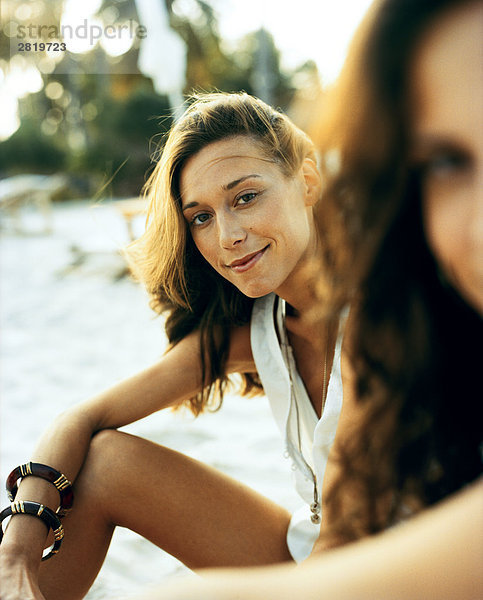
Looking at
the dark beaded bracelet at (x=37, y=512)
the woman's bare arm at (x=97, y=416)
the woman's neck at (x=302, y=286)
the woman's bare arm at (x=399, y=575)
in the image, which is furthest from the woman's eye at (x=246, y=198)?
the woman's bare arm at (x=399, y=575)

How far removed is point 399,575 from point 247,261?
1429 millimetres

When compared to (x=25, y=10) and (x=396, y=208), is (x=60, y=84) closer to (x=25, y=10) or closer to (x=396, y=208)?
(x=25, y=10)

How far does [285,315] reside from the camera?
7.14 feet

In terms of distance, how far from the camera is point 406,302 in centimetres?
95

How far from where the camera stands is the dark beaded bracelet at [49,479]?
1752 mm

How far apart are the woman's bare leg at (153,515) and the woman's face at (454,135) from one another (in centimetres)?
136

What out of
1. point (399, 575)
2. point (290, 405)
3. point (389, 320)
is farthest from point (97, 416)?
point (399, 575)

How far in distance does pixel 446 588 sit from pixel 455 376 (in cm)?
45

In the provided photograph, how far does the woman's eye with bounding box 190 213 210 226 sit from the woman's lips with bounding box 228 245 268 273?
196mm

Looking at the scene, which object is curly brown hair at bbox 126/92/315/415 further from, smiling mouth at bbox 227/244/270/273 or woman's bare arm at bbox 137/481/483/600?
woman's bare arm at bbox 137/481/483/600

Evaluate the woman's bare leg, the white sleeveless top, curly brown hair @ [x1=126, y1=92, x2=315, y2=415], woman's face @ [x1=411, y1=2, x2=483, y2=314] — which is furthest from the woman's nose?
woman's face @ [x1=411, y1=2, x2=483, y2=314]

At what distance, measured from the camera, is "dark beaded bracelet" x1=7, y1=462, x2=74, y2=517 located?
5.75 ft

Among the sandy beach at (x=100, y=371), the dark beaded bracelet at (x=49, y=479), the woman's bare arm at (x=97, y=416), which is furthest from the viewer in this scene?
the sandy beach at (x=100, y=371)

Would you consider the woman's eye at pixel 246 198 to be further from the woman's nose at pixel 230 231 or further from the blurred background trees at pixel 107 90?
the blurred background trees at pixel 107 90
